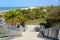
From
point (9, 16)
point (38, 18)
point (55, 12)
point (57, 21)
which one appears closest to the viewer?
point (57, 21)

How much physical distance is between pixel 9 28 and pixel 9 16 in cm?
405

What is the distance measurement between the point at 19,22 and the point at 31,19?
6.44 m

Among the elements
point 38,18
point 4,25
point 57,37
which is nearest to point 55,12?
point 57,37

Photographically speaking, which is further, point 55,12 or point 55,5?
point 55,5

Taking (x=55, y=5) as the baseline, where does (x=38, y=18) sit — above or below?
below

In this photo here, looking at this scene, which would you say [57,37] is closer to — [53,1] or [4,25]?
[4,25]

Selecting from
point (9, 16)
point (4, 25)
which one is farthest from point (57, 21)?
point (9, 16)

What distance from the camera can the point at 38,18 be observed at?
1888cm

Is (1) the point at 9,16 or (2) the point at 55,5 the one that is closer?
(2) the point at 55,5

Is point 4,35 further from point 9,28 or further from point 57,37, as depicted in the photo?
point 57,37

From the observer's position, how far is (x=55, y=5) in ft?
42.0

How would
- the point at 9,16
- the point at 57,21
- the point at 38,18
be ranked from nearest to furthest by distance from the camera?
the point at 57,21, the point at 9,16, the point at 38,18

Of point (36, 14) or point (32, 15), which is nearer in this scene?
point (36, 14)

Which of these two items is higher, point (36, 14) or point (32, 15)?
point (36, 14)
